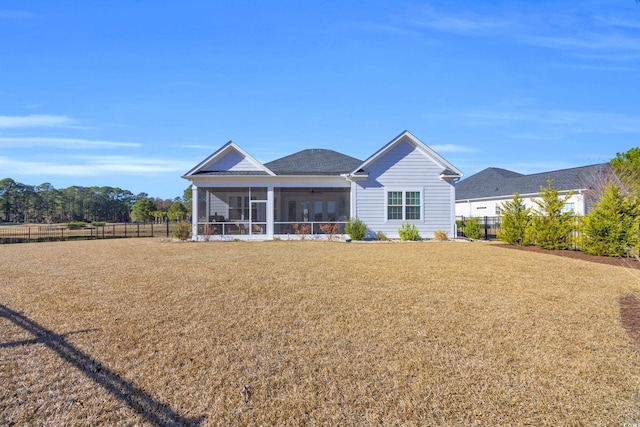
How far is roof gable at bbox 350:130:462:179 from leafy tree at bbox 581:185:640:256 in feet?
23.7

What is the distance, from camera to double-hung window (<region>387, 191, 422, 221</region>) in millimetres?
19406

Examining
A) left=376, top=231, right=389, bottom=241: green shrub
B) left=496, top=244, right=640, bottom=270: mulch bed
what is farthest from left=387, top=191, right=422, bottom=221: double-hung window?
left=496, top=244, right=640, bottom=270: mulch bed

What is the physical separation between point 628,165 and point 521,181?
881 centimetres

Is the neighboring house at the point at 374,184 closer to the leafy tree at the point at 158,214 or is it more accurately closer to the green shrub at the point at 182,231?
the green shrub at the point at 182,231

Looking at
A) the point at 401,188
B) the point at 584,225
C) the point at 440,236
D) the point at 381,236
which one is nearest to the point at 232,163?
the point at 381,236

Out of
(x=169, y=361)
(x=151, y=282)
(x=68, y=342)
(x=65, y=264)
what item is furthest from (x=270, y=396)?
(x=65, y=264)

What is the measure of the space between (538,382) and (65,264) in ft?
41.0

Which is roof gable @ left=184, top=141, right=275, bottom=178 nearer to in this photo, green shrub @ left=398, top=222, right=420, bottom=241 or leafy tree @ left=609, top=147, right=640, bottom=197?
green shrub @ left=398, top=222, right=420, bottom=241

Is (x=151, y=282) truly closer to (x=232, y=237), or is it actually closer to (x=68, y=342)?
(x=68, y=342)

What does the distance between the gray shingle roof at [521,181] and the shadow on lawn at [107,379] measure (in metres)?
26.1

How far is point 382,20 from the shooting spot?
42.4ft

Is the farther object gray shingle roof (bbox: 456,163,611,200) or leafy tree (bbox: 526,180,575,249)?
gray shingle roof (bbox: 456,163,611,200)

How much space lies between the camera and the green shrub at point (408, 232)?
18.5 metres

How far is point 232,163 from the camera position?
767 inches
